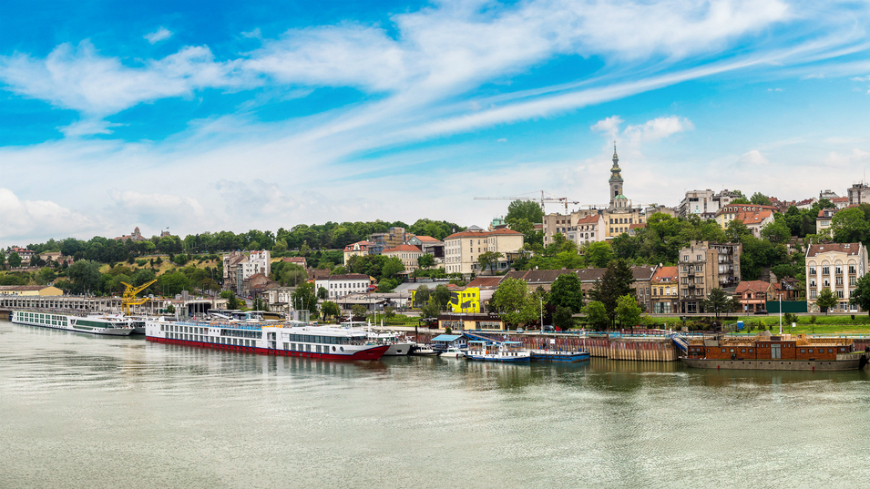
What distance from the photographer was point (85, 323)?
87.1 m

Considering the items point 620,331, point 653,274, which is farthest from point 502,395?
point 653,274

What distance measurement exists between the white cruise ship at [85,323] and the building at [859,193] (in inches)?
3670

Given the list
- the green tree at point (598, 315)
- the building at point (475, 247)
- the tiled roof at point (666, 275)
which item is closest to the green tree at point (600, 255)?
the tiled roof at point (666, 275)

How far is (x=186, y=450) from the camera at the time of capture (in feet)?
86.3

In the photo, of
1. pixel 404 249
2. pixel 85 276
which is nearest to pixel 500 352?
pixel 404 249

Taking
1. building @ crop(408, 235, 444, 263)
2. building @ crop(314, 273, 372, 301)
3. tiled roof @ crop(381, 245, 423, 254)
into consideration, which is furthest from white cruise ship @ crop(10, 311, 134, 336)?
building @ crop(408, 235, 444, 263)

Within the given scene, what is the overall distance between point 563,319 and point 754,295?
15968 millimetres

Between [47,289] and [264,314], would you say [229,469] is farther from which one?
[47,289]

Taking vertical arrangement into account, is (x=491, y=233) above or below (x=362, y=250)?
above

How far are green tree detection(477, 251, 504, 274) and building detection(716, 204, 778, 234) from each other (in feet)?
93.1

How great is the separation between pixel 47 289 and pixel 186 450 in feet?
382

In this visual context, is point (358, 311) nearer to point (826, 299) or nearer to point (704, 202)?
point (826, 299)

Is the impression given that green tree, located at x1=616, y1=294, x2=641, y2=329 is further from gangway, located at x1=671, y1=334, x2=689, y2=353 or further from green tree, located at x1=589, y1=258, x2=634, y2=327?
gangway, located at x1=671, y1=334, x2=689, y2=353

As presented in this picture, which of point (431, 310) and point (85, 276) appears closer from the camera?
point (431, 310)
